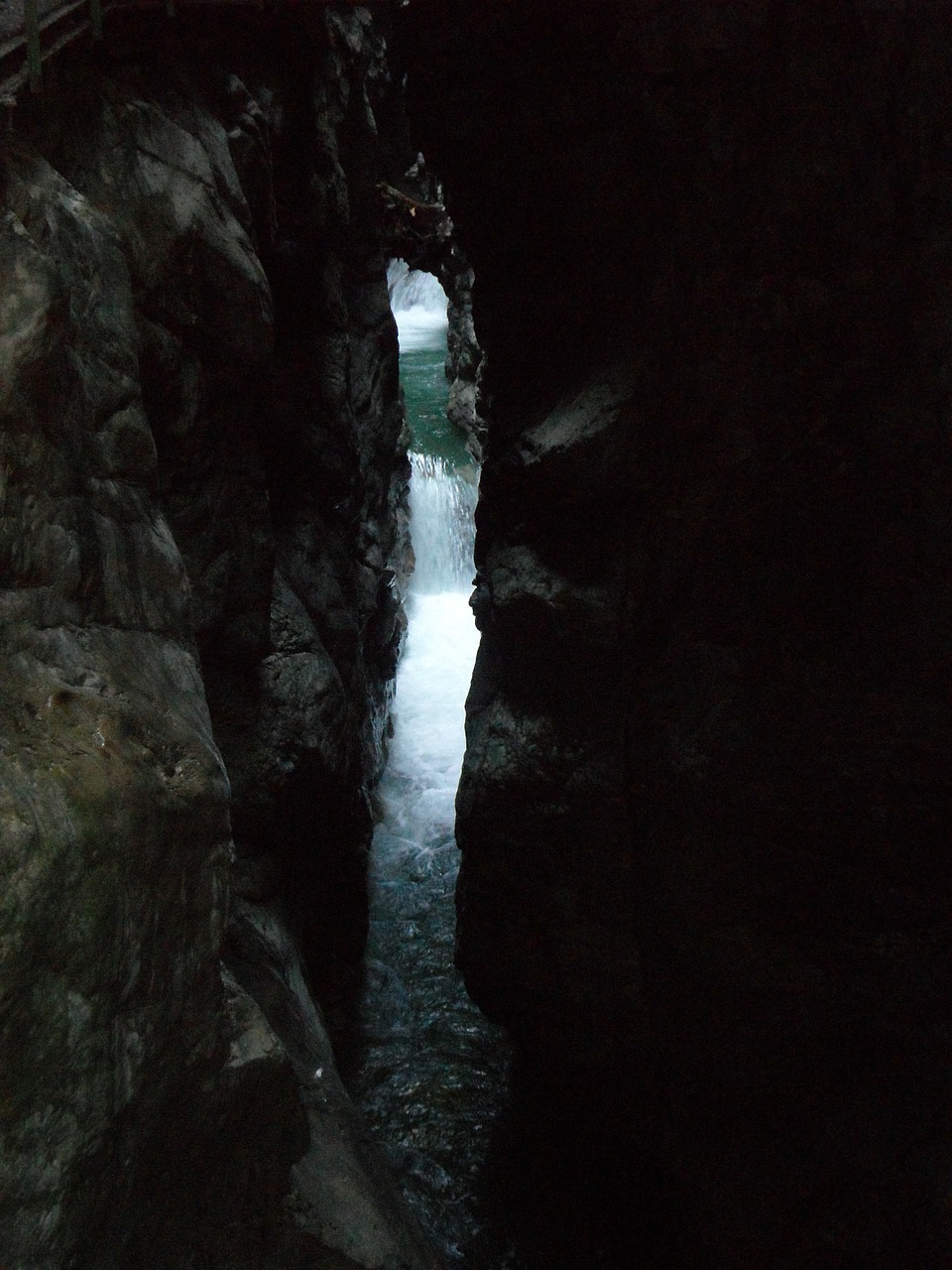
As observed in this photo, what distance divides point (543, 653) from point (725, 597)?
156 cm

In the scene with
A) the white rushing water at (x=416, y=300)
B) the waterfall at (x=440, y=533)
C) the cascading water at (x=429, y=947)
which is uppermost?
the white rushing water at (x=416, y=300)

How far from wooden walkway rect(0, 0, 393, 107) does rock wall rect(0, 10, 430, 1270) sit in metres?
0.24

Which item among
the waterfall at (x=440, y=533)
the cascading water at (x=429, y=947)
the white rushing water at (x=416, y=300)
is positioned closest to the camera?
the cascading water at (x=429, y=947)

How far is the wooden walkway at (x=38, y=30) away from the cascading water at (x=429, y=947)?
26.2 feet

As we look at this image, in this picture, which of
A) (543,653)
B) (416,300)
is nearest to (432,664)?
(543,653)

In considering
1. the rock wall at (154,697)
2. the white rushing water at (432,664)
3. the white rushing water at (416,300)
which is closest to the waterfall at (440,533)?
the white rushing water at (432,664)

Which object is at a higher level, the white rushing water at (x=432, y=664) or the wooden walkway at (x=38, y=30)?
the wooden walkway at (x=38, y=30)

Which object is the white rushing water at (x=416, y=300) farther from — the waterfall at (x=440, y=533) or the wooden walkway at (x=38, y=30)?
the wooden walkway at (x=38, y=30)

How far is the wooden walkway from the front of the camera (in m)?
3.75

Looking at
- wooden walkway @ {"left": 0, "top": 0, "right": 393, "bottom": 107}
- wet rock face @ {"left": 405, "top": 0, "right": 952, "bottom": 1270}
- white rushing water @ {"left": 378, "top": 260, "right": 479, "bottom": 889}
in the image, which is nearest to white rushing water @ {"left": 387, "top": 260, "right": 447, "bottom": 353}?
white rushing water @ {"left": 378, "top": 260, "right": 479, "bottom": 889}

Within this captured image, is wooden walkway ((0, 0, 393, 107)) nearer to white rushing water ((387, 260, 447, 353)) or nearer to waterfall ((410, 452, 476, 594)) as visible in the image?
waterfall ((410, 452, 476, 594))

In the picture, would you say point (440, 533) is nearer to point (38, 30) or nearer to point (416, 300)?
point (38, 30)

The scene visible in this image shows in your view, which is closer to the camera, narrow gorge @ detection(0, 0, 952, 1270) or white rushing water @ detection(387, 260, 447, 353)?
narrow gorge @ detection(0, 0, 952, 1270)

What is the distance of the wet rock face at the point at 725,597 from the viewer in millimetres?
5672
